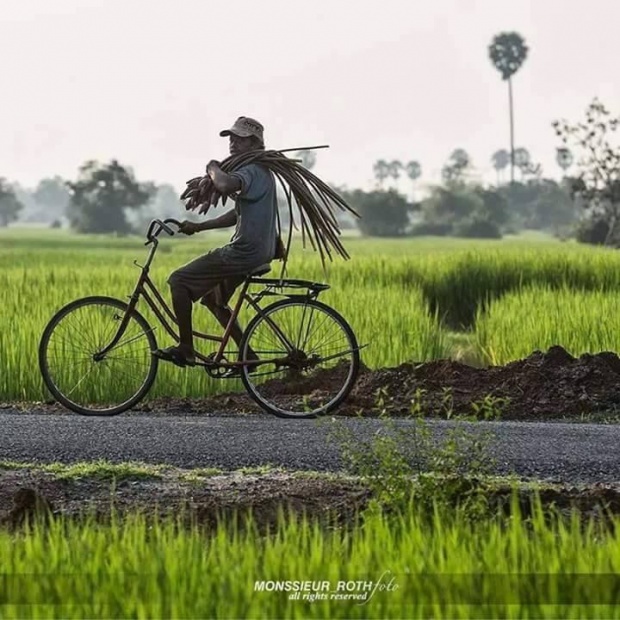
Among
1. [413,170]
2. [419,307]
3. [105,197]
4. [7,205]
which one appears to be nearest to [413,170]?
[413,170]

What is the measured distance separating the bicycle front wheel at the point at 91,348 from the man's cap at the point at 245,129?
1485 millimetres

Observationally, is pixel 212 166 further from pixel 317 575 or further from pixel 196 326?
pixel 196 326

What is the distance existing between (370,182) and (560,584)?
95.9m

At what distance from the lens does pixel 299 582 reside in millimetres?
4781

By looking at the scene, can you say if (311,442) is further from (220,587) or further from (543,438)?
(220,587)

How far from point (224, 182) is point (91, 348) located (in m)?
1.84

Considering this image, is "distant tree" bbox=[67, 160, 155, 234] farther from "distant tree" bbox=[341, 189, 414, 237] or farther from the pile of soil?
the pile of soil

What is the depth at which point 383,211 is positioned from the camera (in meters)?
101

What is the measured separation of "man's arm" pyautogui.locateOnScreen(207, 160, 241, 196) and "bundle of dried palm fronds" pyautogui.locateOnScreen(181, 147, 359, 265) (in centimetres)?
15

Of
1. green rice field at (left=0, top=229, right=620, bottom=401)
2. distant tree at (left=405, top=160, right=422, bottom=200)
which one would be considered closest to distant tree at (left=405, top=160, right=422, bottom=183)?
distant tree at (left=405, top=160, right=422, bottom=200)

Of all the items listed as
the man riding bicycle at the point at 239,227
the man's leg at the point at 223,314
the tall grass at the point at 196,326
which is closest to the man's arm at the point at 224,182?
the man riding bicycle at the point at 239,227

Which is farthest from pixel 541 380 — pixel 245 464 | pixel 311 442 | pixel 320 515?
pixel 320 515

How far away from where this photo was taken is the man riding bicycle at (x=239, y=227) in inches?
359

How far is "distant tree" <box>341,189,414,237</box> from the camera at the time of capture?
328 ft
